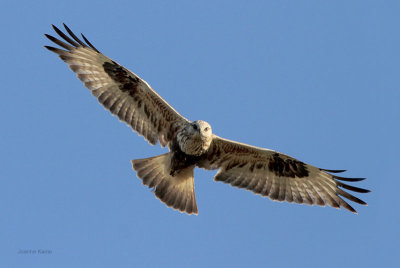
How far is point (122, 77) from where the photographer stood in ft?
41.9

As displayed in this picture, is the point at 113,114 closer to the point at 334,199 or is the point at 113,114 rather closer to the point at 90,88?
the point at 90,88

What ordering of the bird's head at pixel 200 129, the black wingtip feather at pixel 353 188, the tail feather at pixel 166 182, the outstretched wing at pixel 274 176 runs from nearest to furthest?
1. the bird's head at pixel 200 129
2. the black wingtip feather at pixel 353 188
3. the outstretched wing at pixel 274 176
4. the tail feather at pixel 166 182

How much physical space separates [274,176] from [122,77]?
10.2 feet

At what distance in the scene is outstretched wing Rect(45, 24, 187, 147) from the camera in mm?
12578

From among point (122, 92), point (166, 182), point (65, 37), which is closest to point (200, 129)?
point (166, 182)

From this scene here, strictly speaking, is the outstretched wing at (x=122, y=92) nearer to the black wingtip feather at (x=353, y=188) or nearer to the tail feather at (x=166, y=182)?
the tail feather at (x=166, y=182)

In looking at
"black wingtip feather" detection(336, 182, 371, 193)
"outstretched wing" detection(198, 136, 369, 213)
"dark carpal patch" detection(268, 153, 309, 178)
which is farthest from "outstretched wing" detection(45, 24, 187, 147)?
"black wingtip feather" detection(336, 182, 371, 193)

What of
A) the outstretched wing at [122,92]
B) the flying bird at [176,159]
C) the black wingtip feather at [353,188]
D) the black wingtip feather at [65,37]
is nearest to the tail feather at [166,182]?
the flying bird at [176,159]

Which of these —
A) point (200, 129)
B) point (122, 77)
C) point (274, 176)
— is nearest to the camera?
point (200, 129)

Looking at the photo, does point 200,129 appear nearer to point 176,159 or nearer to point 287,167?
point 176,159

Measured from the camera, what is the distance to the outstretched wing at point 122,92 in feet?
41.3

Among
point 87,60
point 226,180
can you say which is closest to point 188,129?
point 226,180


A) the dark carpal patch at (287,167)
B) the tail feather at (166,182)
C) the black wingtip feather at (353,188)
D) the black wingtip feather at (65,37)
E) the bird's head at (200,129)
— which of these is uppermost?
the black wingtip feather at (353,188)

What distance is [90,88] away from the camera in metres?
12.7
